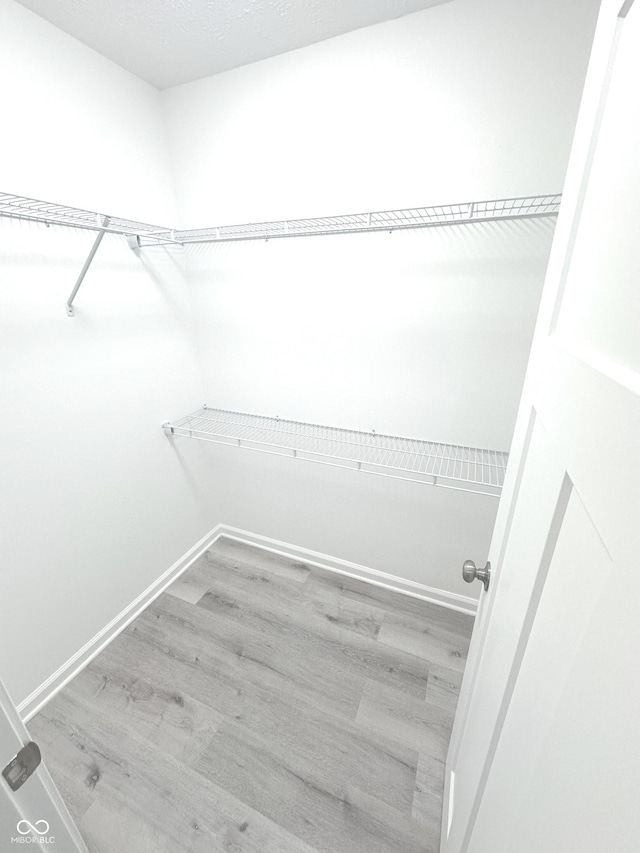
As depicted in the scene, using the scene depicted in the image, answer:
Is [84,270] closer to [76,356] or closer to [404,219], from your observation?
[76,356]

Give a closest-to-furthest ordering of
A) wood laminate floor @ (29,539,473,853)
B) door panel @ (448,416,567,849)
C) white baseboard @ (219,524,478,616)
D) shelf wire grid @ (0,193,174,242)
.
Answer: door panel @ (448,416,567,849) < shelf wire grid @ (0,193,174,242) < wood laminate floor @ (29,539,473,853) < white baseboard @ (219,524,478,616)

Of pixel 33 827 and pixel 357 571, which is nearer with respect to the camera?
pixel 33 827

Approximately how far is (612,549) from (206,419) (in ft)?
6.19

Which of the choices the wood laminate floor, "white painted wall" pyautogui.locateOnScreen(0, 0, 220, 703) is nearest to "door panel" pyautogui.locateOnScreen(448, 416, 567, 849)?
the wood laminate floor

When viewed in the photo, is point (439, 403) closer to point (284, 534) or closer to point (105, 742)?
point (284, 534)

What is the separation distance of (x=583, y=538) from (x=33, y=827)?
0.90m

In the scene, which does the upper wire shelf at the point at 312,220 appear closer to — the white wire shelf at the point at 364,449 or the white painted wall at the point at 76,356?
the white painted wall at the point at 76,356

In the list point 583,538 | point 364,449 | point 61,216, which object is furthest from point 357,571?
point 61,216

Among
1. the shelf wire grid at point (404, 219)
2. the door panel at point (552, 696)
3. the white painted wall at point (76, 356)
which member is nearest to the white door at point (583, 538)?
the door panel at point (552, 696)

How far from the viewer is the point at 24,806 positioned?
1.76ft

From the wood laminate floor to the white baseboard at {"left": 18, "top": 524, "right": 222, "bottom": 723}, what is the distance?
40mm

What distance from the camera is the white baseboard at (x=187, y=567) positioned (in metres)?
1.49

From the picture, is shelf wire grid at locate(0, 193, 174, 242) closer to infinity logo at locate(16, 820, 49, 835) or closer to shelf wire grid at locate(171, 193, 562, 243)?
shelf wire grid at locate(171, 193, 562, 243)

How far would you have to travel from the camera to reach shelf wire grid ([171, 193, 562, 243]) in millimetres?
1033
